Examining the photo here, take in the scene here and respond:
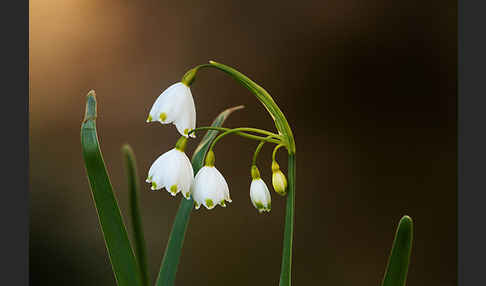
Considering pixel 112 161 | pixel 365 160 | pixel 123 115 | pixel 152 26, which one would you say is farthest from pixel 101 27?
pixel 365 160

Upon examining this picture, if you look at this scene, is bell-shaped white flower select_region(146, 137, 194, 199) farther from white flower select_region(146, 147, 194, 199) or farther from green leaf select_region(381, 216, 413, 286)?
green leaf select_region(381, 216, 413, 286)

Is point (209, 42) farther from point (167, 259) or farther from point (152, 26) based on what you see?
point (167, 259)

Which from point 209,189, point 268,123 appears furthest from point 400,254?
point 268,123

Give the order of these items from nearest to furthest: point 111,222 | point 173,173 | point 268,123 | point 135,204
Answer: point 135,204 < point 173,173 < point 111,222 < point 268,123

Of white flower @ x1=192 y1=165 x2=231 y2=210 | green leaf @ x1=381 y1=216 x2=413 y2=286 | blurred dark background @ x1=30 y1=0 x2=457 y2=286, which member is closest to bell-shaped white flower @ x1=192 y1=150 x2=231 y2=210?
white flower @ x1=192 y1=165 x2=231 y2=210

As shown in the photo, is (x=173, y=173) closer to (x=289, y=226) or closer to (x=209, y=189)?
(x=209, y=189)
